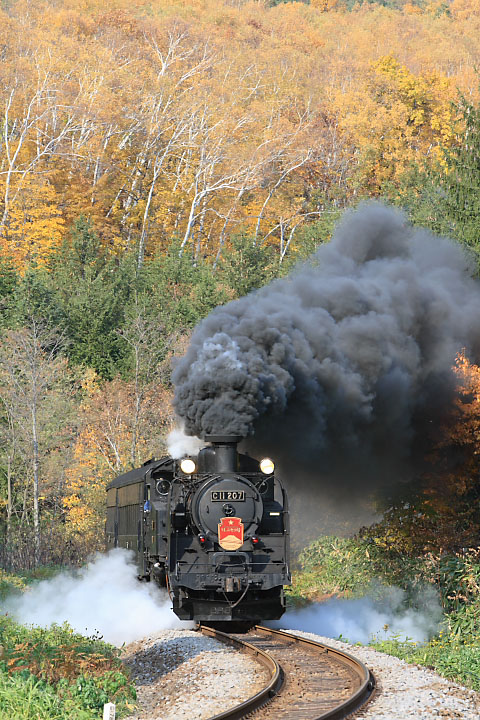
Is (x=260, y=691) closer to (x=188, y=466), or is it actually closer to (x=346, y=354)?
(x=188, y=466)

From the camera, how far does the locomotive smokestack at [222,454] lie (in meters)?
13.4

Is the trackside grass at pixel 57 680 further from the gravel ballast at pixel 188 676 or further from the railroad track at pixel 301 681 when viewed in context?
the railroad track at pixel 301 681

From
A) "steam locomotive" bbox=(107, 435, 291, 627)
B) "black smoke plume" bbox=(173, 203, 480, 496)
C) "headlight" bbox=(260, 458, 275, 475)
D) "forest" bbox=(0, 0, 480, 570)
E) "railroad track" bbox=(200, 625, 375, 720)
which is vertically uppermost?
"forest" bbox=(0, 0, 480, 570)

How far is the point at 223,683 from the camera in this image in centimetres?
1131

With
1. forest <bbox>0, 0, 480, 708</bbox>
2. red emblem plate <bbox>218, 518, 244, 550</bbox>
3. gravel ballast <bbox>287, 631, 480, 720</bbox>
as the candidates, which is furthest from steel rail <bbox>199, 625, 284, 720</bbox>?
red emblem plate <bbox>218, 518, 244, 550</bbox>

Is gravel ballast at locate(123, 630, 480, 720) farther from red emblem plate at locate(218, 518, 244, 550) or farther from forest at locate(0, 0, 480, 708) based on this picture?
red emblem plate at locate(218, 518, 244, 550)

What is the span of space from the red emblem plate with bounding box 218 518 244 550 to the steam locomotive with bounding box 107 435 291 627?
2 centimetres

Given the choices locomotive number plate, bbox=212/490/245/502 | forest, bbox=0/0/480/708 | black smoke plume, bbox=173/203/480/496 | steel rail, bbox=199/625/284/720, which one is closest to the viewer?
steel rail, bbox=199/625/284/720

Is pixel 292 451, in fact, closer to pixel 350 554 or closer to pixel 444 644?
pixel 444 644

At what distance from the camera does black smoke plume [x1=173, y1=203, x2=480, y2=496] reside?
46.9 feet

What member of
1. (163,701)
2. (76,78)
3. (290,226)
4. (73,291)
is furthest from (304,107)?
(163,701)

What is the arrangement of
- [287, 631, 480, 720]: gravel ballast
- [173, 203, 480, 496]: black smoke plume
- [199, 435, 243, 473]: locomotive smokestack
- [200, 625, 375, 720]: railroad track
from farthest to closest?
[173, 203, 480, 496]: black smoke plume → [199, 435, 243, 473]: locomotive smokestack → [200, 625, 375, 720]: railroad track → [287, 631, 480, 720]: gravel ballast

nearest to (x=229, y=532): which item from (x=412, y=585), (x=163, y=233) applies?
(x=412, y=585)

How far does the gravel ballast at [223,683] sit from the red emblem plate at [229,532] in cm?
170
